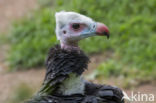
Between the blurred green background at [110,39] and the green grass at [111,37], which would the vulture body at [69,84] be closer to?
the blurred green background at [110,39]

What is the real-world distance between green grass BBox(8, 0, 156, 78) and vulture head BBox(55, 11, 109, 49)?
296 centimetres

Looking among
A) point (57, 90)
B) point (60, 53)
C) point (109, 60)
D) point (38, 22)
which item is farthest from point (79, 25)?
point (38, 22)

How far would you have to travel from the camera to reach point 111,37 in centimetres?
851

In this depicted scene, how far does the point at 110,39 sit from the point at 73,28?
12.6ft

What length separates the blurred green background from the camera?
25.4ft

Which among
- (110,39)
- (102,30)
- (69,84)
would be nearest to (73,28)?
(102,30)

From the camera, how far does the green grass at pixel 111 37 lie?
7.84 m

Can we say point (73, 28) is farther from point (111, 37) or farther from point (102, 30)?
point (111, 37)

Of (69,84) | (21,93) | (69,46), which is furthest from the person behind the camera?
(21,93)

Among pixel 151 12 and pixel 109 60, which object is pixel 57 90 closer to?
pixel 109 60

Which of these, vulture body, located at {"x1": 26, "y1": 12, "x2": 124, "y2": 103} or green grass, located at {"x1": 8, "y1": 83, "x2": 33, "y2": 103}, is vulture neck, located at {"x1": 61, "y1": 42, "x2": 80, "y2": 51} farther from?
green grass, located at {"x1": 8, "y1": 83, "x2": 33, "y2": 103}

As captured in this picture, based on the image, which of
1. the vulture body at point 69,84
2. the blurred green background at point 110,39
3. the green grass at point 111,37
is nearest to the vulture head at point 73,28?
the vulture body at point 69,84

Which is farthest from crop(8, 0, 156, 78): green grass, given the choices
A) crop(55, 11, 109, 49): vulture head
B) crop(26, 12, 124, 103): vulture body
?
crop(26, 12, 124, 103): vulture body

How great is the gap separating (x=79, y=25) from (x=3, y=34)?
5.11 meters
